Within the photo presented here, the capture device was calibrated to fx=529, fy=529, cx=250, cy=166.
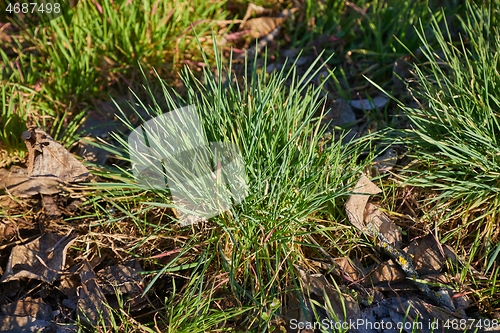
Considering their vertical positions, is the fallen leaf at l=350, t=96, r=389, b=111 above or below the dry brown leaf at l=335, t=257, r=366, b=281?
above

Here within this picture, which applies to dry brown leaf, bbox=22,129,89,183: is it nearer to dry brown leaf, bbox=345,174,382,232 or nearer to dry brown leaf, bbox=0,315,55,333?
dry brown leaf, bbox=0,315,55,333

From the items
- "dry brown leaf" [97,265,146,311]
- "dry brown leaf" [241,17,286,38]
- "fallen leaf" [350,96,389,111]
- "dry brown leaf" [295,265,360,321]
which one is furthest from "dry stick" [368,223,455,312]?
"dry brown leaf" [241,17,286,38]

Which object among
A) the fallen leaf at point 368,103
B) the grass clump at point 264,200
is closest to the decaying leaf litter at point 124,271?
the grass clump at point 264,200

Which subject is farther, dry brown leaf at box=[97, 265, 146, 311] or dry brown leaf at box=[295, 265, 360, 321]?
dry brown leaf at box=[97, 265, 146, 311]

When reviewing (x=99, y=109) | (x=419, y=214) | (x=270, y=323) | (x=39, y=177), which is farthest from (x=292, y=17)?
(x=270, y=323)

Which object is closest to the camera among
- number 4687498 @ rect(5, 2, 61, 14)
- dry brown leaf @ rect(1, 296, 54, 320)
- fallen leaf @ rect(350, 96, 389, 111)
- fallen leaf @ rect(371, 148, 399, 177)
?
dry brown leaf @ rect(1, 296, 54, 320)

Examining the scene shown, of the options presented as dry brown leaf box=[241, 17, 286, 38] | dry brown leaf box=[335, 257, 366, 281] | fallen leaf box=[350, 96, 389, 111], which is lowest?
dry brown leaf box=[335, 257, 366, 281]

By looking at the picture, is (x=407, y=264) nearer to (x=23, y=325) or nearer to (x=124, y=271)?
(x=124, y=271)

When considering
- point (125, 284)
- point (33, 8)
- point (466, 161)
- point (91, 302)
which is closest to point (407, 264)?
point (466, 161)
